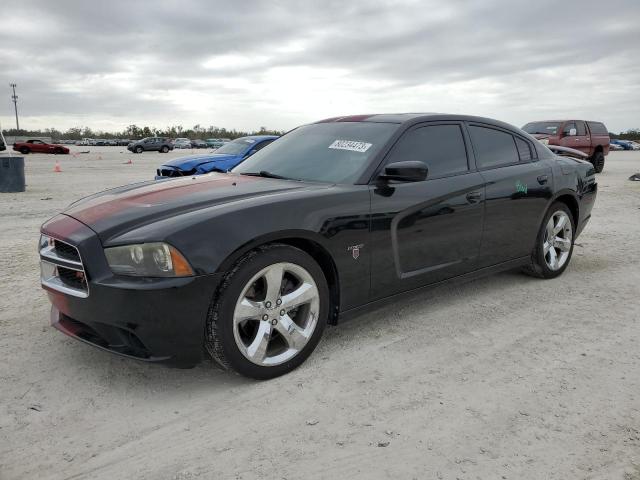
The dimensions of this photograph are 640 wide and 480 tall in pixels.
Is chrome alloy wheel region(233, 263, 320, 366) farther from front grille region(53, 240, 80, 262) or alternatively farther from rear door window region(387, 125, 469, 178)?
rear door window region(387, 125, 469, 178)

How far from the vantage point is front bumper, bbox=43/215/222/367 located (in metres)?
2.51

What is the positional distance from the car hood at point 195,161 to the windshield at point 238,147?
386 millimetres

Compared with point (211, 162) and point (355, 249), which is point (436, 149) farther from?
point (211, 162)

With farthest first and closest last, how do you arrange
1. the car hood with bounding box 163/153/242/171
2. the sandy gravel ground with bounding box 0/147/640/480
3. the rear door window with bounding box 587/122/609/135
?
the rear door window with bounding box 587/122/609/135, the car hood with bounding box 163/153/242/171, the sandy gravel ground with bounding box 0/147/640/480

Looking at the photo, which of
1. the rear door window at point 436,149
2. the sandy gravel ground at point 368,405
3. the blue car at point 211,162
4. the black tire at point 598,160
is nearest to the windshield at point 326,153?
the rear door window at point 436,149

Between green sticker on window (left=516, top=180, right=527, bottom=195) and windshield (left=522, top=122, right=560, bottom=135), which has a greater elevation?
windshield (left=522, top=122, right=560, bottom=135)

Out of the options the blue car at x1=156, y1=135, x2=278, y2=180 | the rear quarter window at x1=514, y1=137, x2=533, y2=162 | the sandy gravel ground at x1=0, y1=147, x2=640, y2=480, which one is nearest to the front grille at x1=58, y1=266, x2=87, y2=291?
the sandy gravel ground at x1=0, y1=147, x2=640, y2=480

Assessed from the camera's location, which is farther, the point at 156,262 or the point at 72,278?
the point at 72,278

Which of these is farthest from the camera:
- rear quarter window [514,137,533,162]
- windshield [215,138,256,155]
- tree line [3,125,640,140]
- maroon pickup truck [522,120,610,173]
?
tree line [3,125,640,140]

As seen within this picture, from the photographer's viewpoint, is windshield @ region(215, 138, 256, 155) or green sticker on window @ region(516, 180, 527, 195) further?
windshield @ region(215, 138, 256, 155)

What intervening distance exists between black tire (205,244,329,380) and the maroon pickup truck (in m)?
14.5

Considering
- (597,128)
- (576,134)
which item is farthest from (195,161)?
(597,128)

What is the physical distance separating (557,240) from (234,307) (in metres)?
3.45

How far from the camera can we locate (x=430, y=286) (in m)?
3.72
